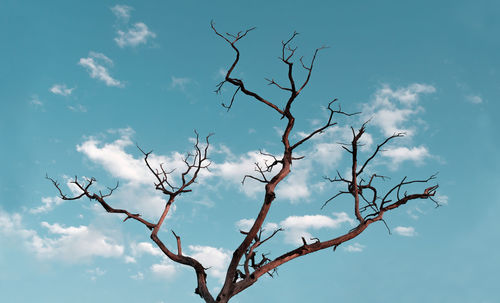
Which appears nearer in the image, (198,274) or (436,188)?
(198,274)

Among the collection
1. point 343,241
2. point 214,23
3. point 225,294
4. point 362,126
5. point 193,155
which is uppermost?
point 214,23

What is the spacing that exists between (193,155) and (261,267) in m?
4.13

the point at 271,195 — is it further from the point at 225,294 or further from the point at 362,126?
the point at 362,126

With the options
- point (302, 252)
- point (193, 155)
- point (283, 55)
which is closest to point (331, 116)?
point (283, 55)

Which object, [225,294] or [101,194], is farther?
[101,194]

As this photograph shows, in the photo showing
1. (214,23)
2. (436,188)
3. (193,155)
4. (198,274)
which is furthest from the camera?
(193,155)

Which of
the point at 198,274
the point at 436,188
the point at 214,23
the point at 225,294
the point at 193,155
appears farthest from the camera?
the point at 193,155

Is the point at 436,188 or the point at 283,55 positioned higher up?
the point at 283,55

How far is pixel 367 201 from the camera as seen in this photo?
9852mm

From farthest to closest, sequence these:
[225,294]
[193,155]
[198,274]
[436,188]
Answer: [193,155]
[436,188]
[198,274]
[225,294]

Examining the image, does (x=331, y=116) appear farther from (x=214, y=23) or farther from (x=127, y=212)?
(x=127, y=212)

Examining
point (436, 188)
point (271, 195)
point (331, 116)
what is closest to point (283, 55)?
point (331, 116)

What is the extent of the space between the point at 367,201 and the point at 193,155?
4.59m

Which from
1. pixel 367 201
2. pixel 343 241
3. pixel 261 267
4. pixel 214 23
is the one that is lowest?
pixel 261 267
